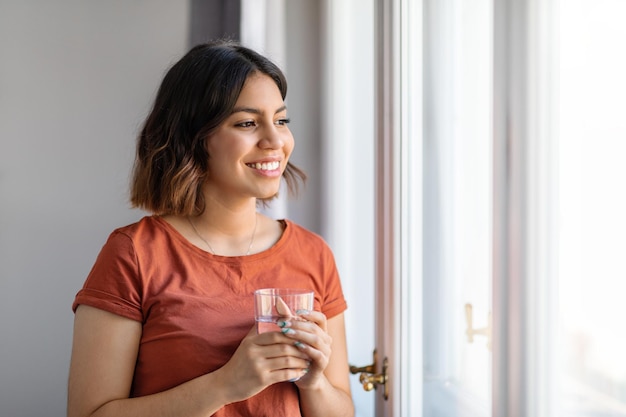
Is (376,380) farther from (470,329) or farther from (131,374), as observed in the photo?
(131,374)

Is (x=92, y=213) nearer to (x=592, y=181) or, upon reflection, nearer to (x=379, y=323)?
(x=379, y=323)

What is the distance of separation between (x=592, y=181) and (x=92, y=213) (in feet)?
5.36

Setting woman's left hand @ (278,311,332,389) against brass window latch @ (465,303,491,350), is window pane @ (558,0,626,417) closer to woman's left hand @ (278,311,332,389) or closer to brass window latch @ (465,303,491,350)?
brass window latch @ (465,303,491,350)

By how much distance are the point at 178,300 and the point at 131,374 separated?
17 cm

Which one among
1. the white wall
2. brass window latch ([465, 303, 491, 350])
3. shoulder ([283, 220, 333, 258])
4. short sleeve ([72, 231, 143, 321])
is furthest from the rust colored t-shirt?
the white wall

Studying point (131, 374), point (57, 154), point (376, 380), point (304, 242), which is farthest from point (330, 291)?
point (57, 154)

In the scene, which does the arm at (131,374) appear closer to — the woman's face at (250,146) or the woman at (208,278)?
the woman at (208,278)

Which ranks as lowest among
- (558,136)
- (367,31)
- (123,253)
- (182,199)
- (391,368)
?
(391,368)

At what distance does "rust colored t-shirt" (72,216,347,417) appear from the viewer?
1365 mm

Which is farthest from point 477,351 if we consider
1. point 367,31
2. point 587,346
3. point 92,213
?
point 92,213

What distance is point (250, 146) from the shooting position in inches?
57.2

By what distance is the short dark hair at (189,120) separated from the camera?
146cm

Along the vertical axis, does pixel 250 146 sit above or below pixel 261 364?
above

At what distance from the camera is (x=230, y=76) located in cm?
147
